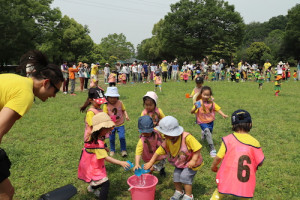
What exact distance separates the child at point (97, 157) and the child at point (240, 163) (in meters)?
1.51

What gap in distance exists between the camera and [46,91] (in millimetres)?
2334

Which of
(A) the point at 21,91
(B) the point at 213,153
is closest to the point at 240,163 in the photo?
(A) the point at 21,91

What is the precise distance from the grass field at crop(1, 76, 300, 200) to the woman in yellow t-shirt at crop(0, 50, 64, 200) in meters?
1.63

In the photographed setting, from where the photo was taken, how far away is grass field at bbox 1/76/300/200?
3887 millimetres

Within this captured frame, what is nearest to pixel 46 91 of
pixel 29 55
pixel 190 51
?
pixel 29 55

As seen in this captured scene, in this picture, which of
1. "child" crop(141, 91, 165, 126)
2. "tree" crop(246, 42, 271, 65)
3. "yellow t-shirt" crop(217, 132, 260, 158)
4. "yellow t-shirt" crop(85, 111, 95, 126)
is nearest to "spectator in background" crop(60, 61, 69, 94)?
"child" crop(141, 91, 165, 126)

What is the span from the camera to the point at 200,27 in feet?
147

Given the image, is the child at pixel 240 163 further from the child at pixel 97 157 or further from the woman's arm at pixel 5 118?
the woman's arm at pixel 5 118

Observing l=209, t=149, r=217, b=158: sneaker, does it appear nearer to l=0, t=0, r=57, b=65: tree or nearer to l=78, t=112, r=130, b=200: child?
l=78, t=112, r=130, b=200: child

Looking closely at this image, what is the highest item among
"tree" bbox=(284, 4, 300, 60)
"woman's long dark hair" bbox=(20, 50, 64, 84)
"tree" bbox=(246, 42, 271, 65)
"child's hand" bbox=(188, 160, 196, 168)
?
"tree" bbox=(284, 4, 300, 60)

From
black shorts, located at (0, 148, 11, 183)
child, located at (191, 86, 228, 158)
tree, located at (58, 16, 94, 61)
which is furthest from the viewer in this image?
tree, located at (58, 16, 94, 61)

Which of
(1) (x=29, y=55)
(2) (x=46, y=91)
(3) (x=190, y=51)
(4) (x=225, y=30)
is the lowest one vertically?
(2) (x=46, y=91)

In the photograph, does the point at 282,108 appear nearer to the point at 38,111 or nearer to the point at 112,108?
the point at 112,108

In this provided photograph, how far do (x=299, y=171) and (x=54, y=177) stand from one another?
4.85 m
